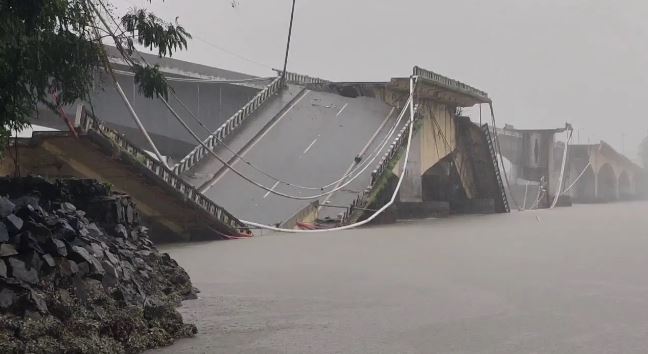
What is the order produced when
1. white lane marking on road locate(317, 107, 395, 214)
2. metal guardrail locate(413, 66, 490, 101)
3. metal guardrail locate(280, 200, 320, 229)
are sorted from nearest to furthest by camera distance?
metal guardrail locate(280, 200, 320, 229) → white lane marking on road locate(317, 107, 395, 214) → metal guardrail locate(413, 66, 490, 101)

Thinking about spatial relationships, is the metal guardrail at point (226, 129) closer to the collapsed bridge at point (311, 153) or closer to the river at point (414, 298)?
the collapsed bridge at point (311, 153)

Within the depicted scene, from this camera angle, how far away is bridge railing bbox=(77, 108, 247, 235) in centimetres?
1290

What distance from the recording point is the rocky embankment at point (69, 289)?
4.76 m

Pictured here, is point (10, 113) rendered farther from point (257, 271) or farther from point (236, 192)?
point (236, 192)

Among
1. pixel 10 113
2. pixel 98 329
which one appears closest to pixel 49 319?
pixel 98 329

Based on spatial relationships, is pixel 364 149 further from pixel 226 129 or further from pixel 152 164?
pixel 152 164

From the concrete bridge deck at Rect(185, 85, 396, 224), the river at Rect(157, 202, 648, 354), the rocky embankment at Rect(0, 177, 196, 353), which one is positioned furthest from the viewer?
the concrete bridge deck at Rect(185, 85, 396, 224)

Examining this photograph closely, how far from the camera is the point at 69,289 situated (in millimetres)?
5324

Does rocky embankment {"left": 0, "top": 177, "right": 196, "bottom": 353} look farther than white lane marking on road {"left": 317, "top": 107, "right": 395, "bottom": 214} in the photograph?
No

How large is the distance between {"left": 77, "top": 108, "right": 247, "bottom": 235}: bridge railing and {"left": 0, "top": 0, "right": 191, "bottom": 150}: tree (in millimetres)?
6085

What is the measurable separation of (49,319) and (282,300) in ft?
11.7

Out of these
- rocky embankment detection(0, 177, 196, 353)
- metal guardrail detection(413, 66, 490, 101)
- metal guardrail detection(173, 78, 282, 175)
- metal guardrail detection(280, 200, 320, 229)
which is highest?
metal guardrail detection(413, 66, 490, 101)

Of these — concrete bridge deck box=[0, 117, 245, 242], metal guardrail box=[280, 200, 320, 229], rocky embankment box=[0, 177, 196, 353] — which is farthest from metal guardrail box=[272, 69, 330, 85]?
rocky embankment box=[0, 177, 196, 353]

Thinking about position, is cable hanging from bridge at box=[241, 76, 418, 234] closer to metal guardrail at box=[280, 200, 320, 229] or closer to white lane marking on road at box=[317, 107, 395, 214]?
metal guardrail at box=[280, 200, 320, 229]
